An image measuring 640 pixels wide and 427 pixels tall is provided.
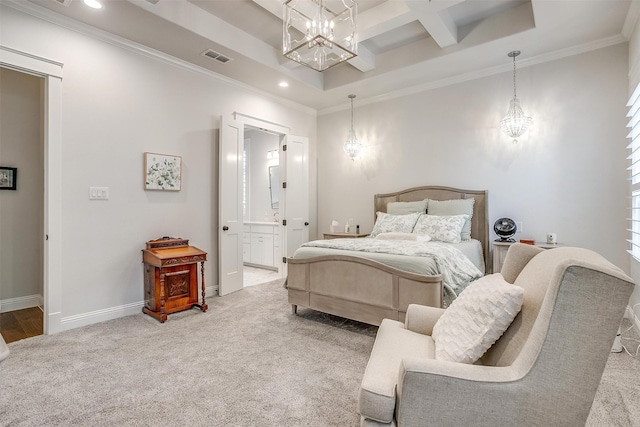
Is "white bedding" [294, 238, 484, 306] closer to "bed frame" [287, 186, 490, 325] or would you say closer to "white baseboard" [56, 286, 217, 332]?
"bed frame" [287, 186, 490, 325]

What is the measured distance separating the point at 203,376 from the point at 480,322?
1792mm

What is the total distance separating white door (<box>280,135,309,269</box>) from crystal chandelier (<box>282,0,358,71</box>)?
211 centimetres

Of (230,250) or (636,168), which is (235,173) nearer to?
(230,250)

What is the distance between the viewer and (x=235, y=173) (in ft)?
14.0

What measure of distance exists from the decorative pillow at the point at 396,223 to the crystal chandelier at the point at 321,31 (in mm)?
2161

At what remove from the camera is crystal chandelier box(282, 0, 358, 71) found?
244 cm

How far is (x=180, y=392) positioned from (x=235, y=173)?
2.88m

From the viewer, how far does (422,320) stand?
175cm

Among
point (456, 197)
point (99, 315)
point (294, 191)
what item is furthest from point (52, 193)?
point (456, 197)

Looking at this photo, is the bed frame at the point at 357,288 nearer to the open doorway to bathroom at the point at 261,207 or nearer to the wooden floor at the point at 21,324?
the open doorway to bathroom at the point at 261,207

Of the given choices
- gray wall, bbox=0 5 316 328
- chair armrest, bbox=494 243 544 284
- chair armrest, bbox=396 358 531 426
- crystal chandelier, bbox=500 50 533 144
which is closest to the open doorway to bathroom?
gray wall, bbox=0 5 316 328

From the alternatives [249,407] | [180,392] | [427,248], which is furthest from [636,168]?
[180,392]

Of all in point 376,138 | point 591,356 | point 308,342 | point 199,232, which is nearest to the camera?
point 591,356

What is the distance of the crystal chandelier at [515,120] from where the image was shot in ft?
12.0
